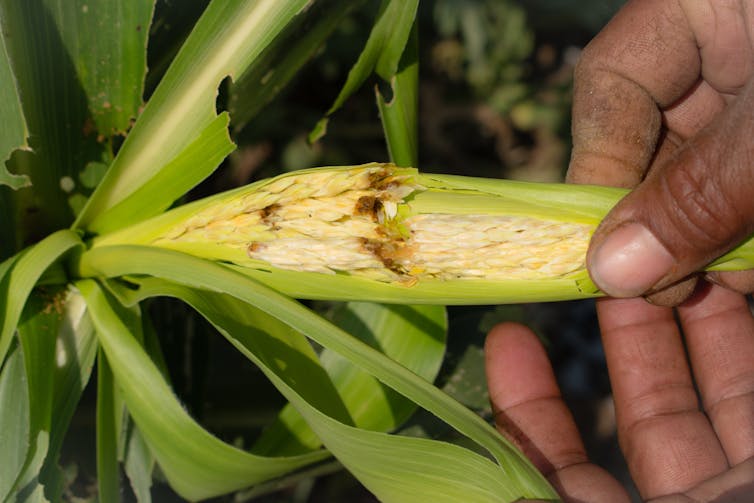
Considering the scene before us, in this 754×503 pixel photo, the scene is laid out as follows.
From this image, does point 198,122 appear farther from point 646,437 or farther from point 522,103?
point 522,103

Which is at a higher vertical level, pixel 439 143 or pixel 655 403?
pixel 439 143

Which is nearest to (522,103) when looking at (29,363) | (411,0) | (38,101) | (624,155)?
(624,155)

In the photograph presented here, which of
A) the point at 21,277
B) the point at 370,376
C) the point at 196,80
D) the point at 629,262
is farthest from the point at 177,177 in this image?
the point at 629,262

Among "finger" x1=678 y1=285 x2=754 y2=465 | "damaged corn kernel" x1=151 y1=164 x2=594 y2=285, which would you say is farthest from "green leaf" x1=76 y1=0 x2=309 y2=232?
"finger" x1=678 y1=285 x2=754 y2=465

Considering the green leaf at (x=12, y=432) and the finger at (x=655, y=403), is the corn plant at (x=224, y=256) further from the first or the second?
the finger at (x=655, y=403)

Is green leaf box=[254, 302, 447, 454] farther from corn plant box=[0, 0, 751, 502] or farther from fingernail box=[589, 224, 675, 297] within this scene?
fingernail box=[589, 224, 675, 297]

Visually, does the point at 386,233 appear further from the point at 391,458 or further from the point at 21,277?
the point at 21,277

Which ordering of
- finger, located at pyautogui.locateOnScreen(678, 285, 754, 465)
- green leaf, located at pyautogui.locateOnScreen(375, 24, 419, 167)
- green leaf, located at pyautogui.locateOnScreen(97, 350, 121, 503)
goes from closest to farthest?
green leaf, located at pyautogui.locateOnScreen(97, 350, 121, 503)
green leaf, located at pyautogui.locateOnScreen(375, 24, 419, 167)
finger, located at pyautogui.locateOnScreen(678, 285, 754, 465)

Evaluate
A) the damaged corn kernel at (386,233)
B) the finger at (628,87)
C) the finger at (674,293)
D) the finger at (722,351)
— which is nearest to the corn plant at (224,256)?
the damaged corn kernel at (386,233)
